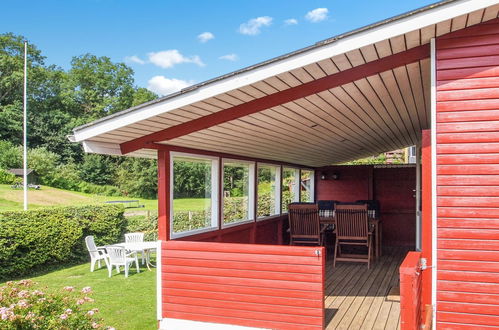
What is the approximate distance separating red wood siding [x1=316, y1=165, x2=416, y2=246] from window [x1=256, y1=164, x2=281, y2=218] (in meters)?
2.40

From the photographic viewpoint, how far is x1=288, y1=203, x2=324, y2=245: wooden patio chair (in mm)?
7633

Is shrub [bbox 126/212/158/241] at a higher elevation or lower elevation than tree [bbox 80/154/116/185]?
lower

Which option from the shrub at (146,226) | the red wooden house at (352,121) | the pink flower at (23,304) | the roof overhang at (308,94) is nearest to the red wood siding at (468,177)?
the red wooden house at (352,121)

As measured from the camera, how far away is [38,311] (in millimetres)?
2930

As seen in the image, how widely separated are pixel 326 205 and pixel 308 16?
53.8 metres

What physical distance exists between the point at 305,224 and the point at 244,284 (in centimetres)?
374

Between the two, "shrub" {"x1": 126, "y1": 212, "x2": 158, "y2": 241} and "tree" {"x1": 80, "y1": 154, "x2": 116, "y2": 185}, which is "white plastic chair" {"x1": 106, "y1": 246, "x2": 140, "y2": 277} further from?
"tree" {"x1": 80, "y1": 154, "x2": 116, "y2": 185}

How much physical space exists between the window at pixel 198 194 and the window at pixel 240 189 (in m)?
0.78

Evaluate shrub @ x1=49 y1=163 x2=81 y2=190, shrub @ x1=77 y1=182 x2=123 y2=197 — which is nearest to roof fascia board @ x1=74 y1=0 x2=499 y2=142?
shrub @ x1=77 y1=182 x2=123 y2=197

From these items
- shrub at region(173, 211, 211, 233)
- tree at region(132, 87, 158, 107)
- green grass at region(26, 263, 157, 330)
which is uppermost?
tree at region(132, 87, 158, 107)

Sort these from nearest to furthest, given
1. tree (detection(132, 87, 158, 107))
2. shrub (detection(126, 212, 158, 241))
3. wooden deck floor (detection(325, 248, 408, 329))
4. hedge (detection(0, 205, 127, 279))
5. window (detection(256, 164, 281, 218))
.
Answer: wooden deck floor (detection(325, 248, 408, 329))
hedge (detection(0, 205, 127, 279))
window (detection(256, 164, 281, 218))
shrub (detection(126, 212, 158, 241))
tree (detection(132, 87, 158, 107))

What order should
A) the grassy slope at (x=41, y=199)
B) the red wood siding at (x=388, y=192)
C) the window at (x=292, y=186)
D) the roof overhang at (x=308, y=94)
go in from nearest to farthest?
1. the roof overhang at (x=308, y=94)
2. the red wood siding at (x=388, y=192)
3. the window at (x=292, y=186)
4. the grassy slope at (x=41, y=199)

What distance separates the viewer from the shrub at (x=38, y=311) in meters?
2.71

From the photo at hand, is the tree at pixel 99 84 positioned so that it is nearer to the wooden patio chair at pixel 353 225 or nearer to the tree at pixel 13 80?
the tree at pixel 13 80
